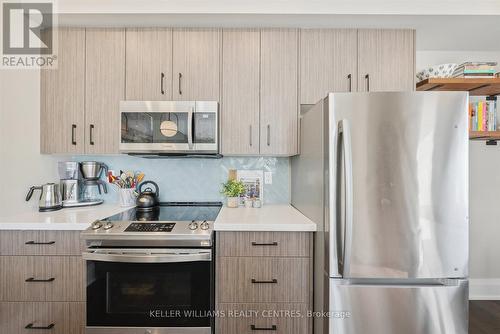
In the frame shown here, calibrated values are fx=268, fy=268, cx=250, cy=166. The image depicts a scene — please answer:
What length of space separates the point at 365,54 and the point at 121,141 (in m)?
1.92

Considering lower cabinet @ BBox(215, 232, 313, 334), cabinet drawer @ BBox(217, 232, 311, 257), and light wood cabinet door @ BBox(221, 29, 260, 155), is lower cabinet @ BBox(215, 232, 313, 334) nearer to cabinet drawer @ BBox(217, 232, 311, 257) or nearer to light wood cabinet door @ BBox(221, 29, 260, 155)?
cabinet drawer @ BBox(217, 232, 311, 257)

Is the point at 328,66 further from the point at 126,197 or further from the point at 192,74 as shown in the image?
the point at 126,197

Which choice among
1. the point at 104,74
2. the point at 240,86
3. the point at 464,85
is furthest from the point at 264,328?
the point at 464,85

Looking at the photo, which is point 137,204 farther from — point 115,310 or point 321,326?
point 321,326

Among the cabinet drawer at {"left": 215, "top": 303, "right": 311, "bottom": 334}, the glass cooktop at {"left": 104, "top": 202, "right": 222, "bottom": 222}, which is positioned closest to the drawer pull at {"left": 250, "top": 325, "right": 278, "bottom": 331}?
the cabinet drawer at {"left": 215, "top": 303, "right": 311, "bottom": 334}

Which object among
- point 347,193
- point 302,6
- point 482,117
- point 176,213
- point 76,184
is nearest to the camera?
point 347,193

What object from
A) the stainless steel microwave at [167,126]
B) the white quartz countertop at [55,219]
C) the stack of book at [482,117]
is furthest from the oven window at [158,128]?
the stack of book at [482,117]

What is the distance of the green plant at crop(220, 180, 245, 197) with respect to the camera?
2.16 m

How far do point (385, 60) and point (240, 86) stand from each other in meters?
1.11

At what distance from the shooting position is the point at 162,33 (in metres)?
2.05

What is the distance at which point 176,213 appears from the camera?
2.02m

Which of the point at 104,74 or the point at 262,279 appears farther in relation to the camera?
the point at 104,74

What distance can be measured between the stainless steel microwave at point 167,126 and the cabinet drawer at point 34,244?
70cm

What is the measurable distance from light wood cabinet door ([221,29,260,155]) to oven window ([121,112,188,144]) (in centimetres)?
31
